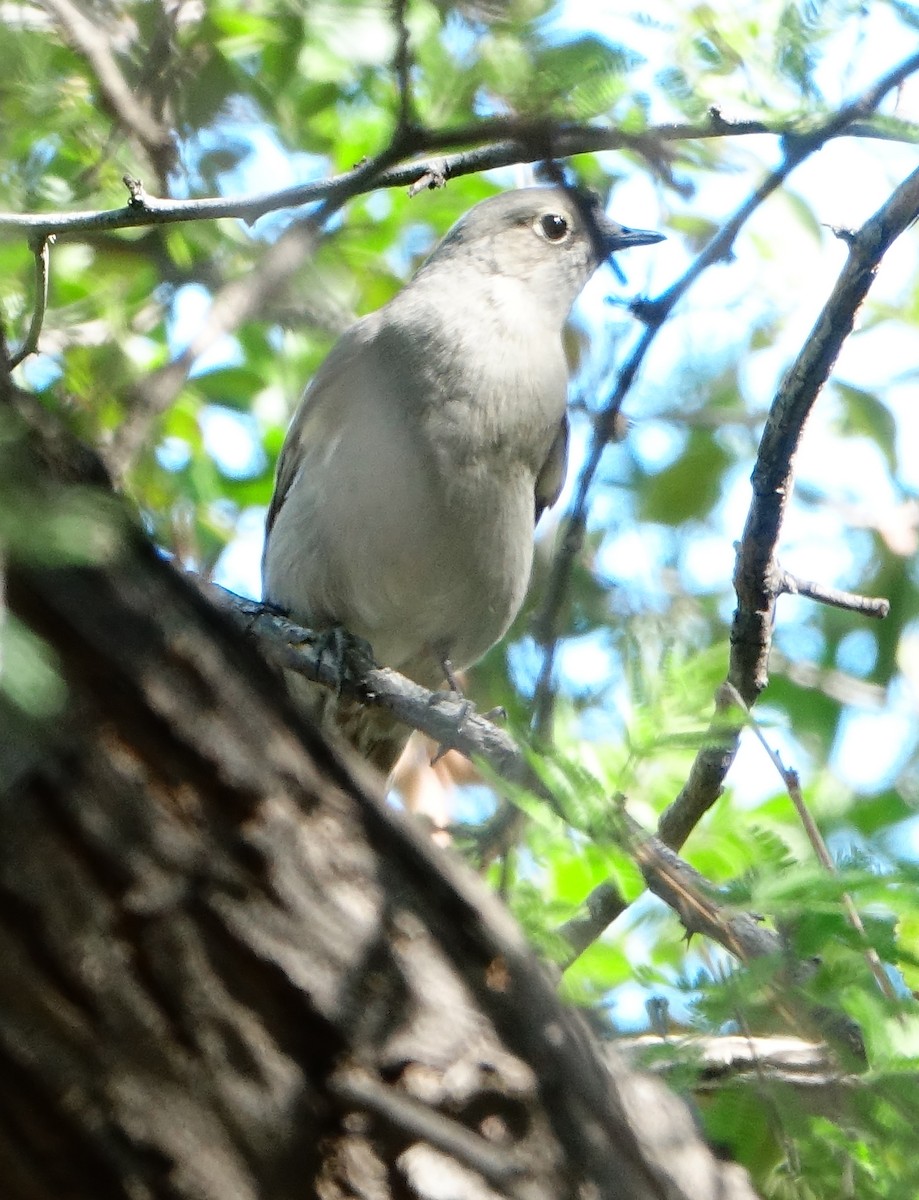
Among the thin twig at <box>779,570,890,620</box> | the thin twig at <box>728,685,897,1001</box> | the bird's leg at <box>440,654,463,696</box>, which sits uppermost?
the thin twig at <box>728,685,897,1001</box>

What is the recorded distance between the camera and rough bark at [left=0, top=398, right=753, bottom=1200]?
1.65 m

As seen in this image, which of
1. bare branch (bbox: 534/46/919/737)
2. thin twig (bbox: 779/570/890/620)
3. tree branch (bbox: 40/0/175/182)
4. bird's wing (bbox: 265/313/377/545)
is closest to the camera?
bare branch (bbox: 534/46/919/737)

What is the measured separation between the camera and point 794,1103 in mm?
2355

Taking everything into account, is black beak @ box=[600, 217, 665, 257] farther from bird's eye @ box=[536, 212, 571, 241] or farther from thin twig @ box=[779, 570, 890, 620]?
thin twig @ box=[779, 570, 890, 620]

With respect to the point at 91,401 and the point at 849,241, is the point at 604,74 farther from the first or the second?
the point at 91,401

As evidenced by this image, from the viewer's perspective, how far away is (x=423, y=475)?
5.17 m

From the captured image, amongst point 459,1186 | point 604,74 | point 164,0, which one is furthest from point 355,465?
point 459,1186

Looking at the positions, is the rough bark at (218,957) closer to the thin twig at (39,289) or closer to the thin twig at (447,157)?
the thin twig at (447,157)

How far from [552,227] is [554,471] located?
117 centimetres

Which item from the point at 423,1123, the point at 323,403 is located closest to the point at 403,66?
the point at 423,1123

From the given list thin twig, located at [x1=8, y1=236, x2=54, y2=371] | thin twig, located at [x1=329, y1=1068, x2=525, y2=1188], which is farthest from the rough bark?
thin twig, located at [x1=8, y1=236, x2=54, y2=371]

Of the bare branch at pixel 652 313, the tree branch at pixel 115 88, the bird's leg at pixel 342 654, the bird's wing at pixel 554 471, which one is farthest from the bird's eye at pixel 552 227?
the bare branch at pixel 652 313

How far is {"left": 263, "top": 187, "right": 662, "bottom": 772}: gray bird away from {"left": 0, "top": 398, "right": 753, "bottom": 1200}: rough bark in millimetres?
3074

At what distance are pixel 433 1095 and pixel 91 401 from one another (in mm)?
2467
